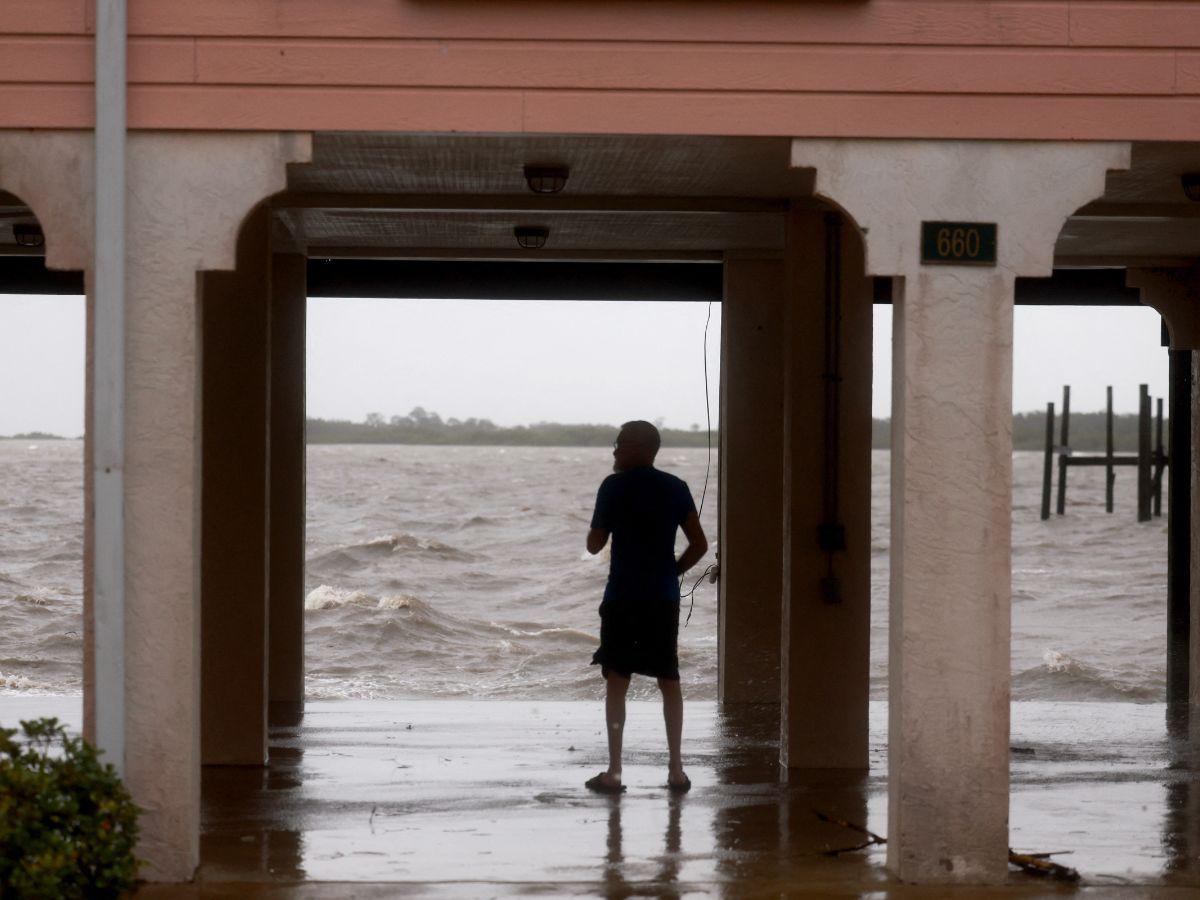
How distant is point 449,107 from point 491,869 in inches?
115

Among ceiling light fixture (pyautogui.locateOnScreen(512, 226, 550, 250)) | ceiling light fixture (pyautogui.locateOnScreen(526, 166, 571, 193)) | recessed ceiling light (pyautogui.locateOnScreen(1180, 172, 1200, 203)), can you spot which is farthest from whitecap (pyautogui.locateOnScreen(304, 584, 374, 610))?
recessed ceiling light (pyautogui.locateOnScreen(1180, 172, 1200, 203))

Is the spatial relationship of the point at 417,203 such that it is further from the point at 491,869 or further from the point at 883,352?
the point at 883,352

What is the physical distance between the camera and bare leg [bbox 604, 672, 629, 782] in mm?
7652

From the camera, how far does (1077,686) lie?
20547 mm

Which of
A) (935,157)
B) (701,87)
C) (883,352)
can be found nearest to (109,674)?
(701,87)

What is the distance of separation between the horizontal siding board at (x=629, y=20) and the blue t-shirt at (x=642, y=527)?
2.32 meters

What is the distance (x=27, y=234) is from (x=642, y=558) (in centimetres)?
468

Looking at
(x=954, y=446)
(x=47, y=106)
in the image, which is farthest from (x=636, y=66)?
(x=47, y=106)

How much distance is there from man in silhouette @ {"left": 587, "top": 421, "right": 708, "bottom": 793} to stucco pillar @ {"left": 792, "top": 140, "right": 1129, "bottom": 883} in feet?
5.27

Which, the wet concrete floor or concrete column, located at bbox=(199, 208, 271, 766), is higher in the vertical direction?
concrete column, located at bbox=(199, 208, 271, 766)

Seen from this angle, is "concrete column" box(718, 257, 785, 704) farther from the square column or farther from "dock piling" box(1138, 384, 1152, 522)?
"dock piling" box(1138, 384, 1152, 522)

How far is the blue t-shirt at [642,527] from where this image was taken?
7531mm

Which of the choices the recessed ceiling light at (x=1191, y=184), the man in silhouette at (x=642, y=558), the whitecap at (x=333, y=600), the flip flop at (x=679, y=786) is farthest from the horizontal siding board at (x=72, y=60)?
the whitecap at (x=333, y=600)

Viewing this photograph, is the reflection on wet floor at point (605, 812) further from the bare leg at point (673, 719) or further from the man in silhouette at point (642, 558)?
the man in silhouette at point (642, 558)
